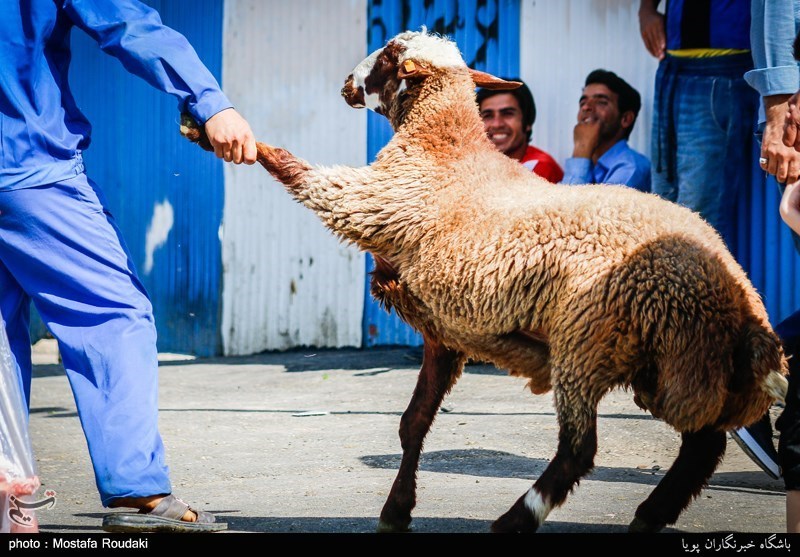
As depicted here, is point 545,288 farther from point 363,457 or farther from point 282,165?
point 363,457

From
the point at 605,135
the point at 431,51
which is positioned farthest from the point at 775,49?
the point at 605,135

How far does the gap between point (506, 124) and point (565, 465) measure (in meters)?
4.43

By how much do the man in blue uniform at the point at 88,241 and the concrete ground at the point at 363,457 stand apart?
1.92ft

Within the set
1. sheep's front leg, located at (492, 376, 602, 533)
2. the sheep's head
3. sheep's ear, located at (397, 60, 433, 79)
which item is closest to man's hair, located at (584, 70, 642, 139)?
the sheep's head

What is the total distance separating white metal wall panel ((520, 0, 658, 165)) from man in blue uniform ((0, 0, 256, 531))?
4703mm

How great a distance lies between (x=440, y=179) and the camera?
13.1ft

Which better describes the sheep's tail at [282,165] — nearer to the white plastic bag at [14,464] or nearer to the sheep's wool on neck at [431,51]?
the sheep's wool on neck at [431,51]

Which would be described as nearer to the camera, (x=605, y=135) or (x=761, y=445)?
(x=761, y=445)

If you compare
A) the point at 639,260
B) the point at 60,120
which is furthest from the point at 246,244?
the point at 639,260

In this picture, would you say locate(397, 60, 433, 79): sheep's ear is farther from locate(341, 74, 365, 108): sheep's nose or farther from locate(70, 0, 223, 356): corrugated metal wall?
locate(70, 0, 223, 356): corrugated metal wall

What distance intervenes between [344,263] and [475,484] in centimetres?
466

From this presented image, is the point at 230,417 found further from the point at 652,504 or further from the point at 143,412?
the point at 652,504

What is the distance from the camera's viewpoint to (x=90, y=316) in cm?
375

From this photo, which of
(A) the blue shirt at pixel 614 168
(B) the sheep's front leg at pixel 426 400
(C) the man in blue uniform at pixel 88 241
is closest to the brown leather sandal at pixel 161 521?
(C) the man in blue uniform at pixel 88 241
